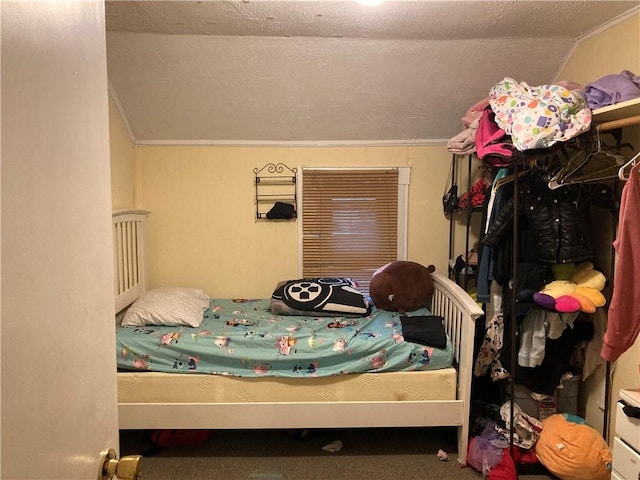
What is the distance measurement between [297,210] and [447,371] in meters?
1.63

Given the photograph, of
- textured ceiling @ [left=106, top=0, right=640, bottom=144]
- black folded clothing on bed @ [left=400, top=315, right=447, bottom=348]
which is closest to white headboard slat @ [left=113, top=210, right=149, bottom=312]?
textured ceiling @ [left=106, top=0, right=640, bottom=144]

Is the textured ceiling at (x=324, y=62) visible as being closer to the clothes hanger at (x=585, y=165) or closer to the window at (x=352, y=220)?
the window at (x=352, y=220)

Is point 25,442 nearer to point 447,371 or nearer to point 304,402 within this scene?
point 304,402

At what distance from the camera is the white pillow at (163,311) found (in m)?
2.46

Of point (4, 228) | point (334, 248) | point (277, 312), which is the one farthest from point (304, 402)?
point (4, 228)

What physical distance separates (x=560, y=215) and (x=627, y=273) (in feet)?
2.17

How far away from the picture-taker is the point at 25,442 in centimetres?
52

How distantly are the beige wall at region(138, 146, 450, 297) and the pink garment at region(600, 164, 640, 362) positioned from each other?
1776 millimetres

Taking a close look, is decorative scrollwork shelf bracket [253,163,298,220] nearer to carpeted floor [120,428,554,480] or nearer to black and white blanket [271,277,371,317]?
black and white blanket [271,277,371,317]

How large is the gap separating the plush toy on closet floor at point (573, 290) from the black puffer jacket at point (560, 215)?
0.12 metres

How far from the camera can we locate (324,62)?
2.56 m

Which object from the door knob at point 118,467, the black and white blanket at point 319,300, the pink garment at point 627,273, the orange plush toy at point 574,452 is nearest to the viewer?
the door knob at point 118,467

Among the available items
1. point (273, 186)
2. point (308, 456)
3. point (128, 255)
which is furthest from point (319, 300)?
point (128, 255)

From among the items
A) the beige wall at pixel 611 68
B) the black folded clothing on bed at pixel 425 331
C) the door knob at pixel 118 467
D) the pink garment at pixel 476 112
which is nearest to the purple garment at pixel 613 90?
the beige wall at pixel 611 68
